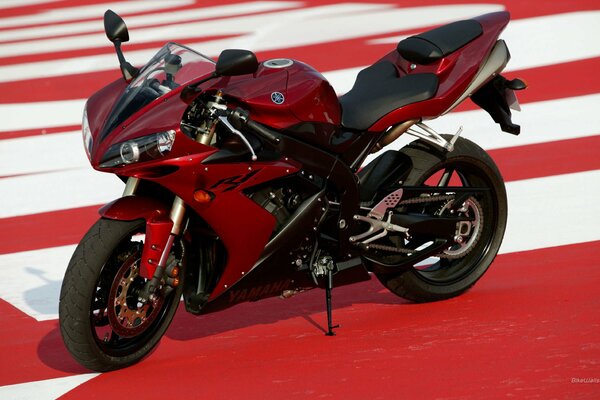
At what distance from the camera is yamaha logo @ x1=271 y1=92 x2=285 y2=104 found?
534 centimetres

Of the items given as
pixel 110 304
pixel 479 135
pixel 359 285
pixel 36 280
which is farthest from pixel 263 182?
pixel 479 135

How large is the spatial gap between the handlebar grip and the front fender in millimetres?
557

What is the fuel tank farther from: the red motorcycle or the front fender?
the front fender

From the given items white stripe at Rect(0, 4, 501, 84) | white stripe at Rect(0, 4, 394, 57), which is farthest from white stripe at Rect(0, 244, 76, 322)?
white stripe at Rect(0, 4, 394, 57)

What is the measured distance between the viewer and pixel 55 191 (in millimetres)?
8859

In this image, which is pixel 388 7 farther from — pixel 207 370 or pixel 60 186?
pixel 207 370

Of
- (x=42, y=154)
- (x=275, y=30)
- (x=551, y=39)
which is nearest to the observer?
(x=42, y=154)

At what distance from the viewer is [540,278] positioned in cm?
655

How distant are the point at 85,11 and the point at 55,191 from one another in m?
6.79

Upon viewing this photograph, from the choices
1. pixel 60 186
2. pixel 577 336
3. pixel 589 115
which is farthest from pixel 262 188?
pixel 589 115

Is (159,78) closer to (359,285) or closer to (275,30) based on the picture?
(359,285)

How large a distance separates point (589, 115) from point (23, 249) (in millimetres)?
4644

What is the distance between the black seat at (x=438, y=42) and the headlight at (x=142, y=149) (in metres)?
1.57

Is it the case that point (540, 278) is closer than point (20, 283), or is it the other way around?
point (540, 278)
